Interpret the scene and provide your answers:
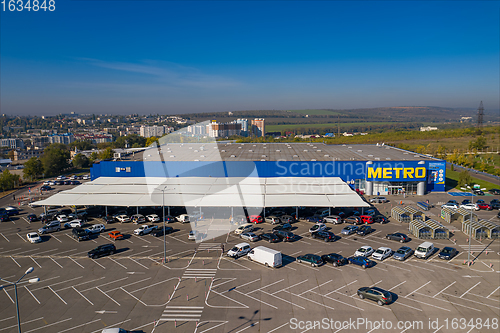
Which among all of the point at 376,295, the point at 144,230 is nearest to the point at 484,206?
the point at 376,295

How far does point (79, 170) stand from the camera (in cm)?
9519

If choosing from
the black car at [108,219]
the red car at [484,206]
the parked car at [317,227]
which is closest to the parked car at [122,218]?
the black car at [108,219]

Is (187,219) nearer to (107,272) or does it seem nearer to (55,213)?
(107,272)

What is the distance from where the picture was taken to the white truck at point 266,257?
78.8ft

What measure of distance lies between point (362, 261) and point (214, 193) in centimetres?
2030

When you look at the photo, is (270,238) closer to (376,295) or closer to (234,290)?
(234,290)

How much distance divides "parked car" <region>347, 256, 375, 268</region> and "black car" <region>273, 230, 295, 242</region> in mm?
6510

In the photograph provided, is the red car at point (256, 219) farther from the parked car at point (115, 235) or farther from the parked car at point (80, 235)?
the parked car at point (80, 235)

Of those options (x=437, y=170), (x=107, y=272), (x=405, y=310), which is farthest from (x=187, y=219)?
(x=437, y=170)

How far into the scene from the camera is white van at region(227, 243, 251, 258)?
2597cm

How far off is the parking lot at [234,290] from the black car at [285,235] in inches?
31.7

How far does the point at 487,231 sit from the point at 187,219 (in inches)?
1224

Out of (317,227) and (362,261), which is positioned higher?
(317,227)

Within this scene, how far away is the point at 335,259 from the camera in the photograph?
2436 centimetres
